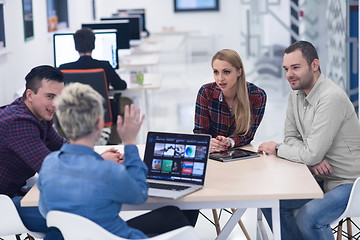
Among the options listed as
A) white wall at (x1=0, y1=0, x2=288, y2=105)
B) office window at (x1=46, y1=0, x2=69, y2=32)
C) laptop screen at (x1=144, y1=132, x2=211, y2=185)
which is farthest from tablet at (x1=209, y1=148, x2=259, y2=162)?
office window at (x1=46, y1=0, x2=69, y2=32)

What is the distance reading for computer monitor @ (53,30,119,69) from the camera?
6.24 m

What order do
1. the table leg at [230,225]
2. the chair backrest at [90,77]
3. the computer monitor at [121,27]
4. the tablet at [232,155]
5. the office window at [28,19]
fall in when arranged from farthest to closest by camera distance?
the computer monitor at [121,27]
the office window at [28,19]
the chair backrest at [90,77]
the tablet at [232,155]
the table leg at [230,225]

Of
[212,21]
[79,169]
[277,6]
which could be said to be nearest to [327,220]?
[79,169]

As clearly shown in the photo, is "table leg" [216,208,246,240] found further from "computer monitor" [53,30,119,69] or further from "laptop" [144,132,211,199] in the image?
"computer monitor" [53,30,119,69]

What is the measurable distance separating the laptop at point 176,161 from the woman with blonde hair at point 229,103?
769 mm

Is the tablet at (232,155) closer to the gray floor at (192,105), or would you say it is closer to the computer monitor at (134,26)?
the gray floor at (192,105)

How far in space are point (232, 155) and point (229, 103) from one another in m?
0.51

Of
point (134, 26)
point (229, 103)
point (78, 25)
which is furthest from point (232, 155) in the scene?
point (78, 25)

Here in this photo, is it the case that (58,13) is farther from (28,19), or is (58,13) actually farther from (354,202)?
(354,202)

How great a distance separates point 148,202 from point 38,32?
219 inches

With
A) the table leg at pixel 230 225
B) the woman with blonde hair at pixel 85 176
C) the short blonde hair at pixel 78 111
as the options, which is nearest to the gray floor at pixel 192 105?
the table leg at pixel 230 225

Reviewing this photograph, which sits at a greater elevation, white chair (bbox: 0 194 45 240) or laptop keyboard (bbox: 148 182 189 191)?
laptop keyboard (bbox: 148 182 189 191)

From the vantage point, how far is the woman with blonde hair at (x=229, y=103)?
3.63m

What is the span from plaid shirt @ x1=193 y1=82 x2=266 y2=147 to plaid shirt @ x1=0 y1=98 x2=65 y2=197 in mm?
979
